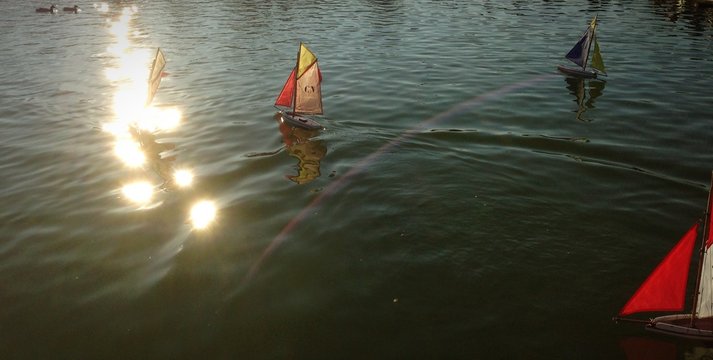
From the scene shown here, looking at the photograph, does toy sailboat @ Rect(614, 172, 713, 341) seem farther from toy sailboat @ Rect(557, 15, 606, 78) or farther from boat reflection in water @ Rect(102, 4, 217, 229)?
toy sailboat @ Rect(557, 15, 606, 78)

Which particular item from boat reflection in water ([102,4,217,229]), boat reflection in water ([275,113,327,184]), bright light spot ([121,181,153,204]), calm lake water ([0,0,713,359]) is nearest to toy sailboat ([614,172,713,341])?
calm lake water ([0,0,713,359])

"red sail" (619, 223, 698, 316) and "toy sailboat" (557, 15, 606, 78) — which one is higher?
"toy sailboat" (557, 15, 606, 78)

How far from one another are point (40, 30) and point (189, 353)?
2636 inches

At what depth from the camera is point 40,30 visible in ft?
186

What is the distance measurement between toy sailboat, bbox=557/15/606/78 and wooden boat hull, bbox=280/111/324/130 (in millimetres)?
19333

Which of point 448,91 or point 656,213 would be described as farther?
point 448,91

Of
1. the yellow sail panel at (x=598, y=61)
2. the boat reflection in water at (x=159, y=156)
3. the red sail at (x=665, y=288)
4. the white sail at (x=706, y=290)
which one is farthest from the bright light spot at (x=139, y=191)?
the yellow sail panel at (x=598, y=61)

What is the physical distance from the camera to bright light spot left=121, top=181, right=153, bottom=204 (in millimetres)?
15264

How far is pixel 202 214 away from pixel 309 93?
9344mm

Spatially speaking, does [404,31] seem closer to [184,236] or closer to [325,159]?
[325,159]

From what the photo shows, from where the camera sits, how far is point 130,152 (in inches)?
768

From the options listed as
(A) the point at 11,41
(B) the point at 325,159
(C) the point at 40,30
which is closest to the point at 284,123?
(B) the point at 325,159

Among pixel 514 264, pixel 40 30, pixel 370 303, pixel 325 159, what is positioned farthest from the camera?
pixel 40 30

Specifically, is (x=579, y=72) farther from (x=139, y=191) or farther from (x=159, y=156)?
(x=139, y=191)
